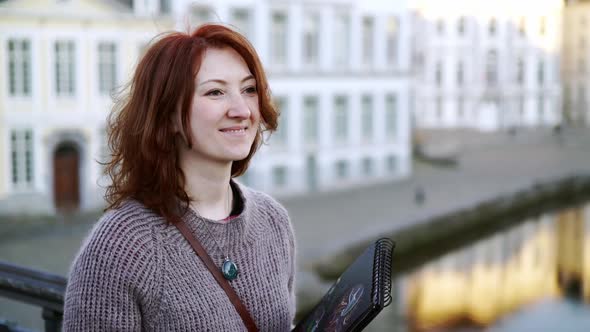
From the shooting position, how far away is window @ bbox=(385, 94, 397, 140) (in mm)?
26328

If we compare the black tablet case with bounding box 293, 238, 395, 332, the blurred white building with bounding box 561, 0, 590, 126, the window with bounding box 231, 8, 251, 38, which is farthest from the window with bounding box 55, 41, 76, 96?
the blurred white building with bounding box 561, 0, 590, 126

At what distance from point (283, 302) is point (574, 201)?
2851 cm

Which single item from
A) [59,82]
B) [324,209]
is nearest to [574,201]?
[324,209]

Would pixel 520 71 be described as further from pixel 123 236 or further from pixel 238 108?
pixel 123 236

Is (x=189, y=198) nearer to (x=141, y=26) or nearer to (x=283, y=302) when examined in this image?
(x=283, y=302)

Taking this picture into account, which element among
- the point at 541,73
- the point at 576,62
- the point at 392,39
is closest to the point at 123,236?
the point at 392,39

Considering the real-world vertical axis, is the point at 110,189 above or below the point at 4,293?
above

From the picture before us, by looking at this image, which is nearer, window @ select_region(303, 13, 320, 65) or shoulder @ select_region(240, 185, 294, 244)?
shoulder @ select_region(240, 185, 294, 244)

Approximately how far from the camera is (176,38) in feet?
6.42

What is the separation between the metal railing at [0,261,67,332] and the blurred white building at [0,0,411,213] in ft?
35.3

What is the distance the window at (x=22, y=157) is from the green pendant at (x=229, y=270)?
17055 millimetres

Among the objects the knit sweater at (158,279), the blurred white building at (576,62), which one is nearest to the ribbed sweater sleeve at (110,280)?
the knit sweater at (158,279)

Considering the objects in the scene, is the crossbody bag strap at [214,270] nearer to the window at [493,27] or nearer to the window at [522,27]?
the window at [493,27]

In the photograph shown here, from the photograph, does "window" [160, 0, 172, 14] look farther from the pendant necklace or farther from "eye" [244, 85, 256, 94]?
the pendant necklace
